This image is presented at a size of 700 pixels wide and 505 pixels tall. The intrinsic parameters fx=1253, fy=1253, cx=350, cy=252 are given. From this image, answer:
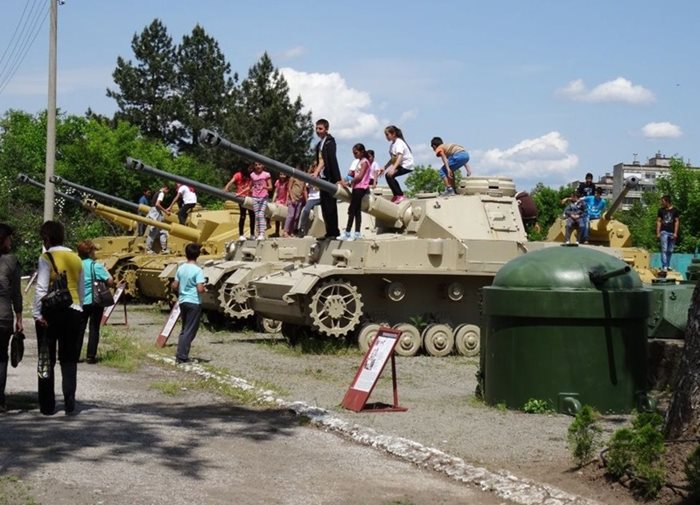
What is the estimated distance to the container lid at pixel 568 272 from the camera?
10.6 metres

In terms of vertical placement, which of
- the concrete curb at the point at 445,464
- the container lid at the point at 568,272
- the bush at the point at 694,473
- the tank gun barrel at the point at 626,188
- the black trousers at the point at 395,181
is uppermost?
the black trousers at the point at 395,181

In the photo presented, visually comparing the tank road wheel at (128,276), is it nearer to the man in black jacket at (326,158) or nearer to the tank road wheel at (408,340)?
the man in black jacket at (326,158)

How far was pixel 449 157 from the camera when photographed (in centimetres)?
1966

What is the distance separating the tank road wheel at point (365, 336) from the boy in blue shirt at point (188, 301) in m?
2.53

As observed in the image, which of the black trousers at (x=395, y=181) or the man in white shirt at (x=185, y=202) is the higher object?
the man in white shirt at (x=185, y=202)

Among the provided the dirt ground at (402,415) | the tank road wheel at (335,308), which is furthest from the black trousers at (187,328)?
the tank road wheel at (335,308)

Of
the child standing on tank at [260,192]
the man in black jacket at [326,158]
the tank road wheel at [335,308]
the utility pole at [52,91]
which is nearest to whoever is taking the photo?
the tank road wheel at [335,308]

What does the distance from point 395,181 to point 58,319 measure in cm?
937

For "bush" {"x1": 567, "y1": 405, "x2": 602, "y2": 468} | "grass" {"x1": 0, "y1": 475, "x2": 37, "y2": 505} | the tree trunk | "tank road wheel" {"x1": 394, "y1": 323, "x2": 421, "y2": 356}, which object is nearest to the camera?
"grass" {"x1": 0, "y1": 475, "x2": 37, "y2": 505}

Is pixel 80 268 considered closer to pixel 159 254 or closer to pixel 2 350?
pixel 2 350

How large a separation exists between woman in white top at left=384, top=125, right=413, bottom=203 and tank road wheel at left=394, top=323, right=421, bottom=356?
8.95 ft

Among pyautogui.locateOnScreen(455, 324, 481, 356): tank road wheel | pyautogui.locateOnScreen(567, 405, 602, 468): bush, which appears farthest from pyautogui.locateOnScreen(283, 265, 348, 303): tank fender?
pyautogui.locateOnScreen(567, 405, 602, 468): bush

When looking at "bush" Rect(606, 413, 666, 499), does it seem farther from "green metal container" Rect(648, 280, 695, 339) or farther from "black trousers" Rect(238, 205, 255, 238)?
"black trousers" Rect(238, 205, 255, 238)

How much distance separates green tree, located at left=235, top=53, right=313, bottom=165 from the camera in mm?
58562
